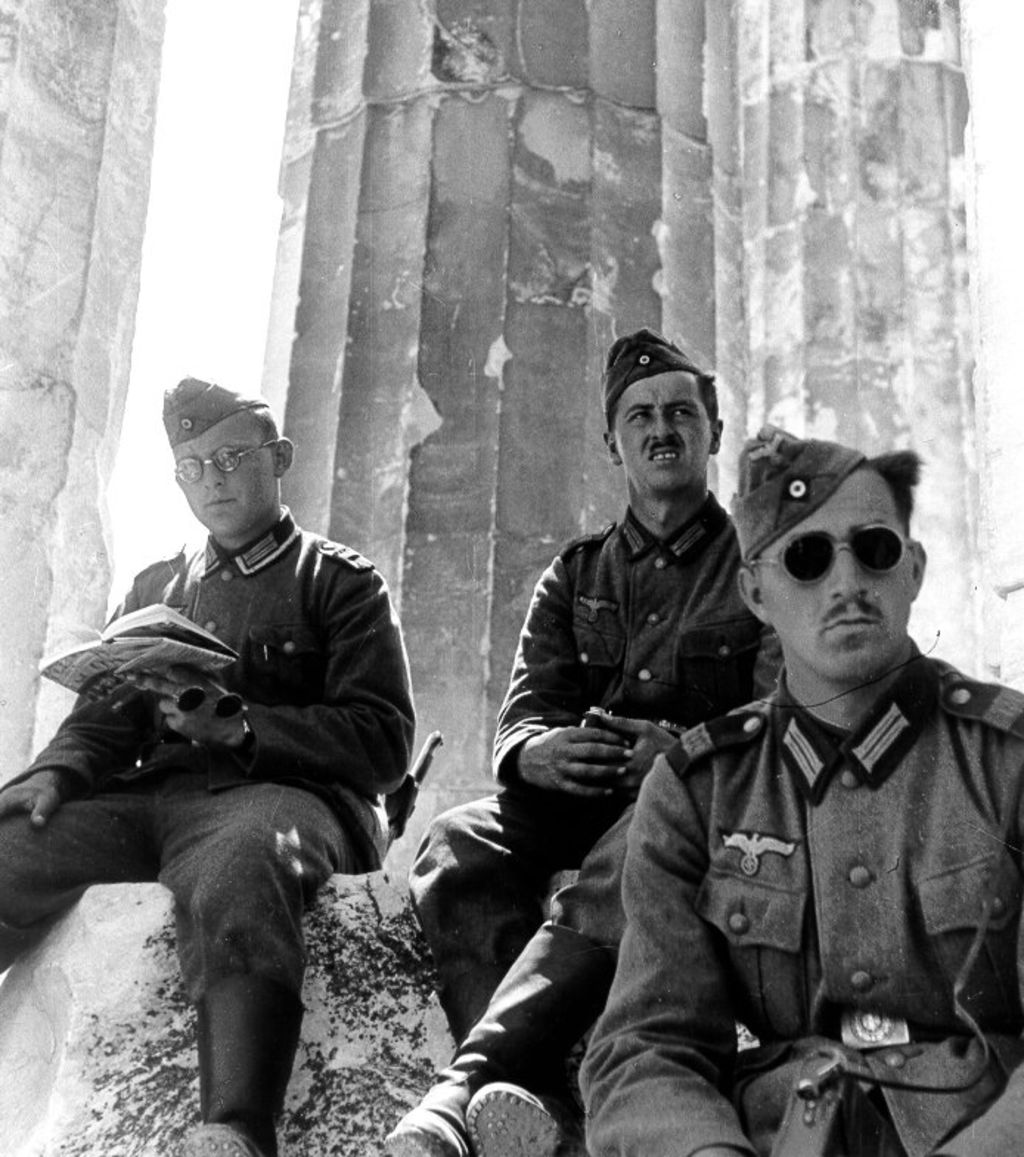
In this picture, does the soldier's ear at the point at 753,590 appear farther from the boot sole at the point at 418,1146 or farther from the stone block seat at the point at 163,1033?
the stone block seat at the point at 163,1033

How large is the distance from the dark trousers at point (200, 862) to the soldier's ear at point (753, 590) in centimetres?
107

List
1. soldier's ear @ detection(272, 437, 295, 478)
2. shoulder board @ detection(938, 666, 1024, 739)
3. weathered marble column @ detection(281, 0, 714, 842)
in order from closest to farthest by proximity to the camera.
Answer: shoulder board @ detection(938, 666, 1024, 739) < soldier's ear @ detection(272, 437, 295, 478) < weathered marble column @ detection(281, 0, 714, 842)

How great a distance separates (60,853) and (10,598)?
202 centimetres

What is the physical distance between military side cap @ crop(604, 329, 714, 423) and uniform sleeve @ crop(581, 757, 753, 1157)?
1.44 meters

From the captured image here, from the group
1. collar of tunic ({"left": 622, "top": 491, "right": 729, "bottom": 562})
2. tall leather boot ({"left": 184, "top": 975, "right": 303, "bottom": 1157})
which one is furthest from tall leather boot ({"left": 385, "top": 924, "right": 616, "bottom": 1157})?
collar of tunic ({"left": 622, "top": 491, "right": 729, "bottom": 562})

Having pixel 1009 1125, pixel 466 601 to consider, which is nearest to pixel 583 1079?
pixel 1009 1125

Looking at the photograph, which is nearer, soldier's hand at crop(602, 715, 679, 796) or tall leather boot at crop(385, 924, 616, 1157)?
tall leather boot at crop(385, 924, 616, 1157)

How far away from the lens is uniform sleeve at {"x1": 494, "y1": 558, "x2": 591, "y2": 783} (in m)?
4.14

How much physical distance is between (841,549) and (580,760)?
36.7 inches

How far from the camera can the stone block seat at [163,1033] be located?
147 inches

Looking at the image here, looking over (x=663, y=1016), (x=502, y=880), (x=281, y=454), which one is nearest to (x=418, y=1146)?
(x=663, y=1016)

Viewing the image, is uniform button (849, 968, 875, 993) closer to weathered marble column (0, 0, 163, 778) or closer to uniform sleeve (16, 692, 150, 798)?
uniform sleeve (16, 692, 150, 798)

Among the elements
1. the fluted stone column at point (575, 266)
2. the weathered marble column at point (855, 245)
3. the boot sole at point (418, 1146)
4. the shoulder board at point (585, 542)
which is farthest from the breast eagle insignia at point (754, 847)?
the weathered marble column at point (855, 245)

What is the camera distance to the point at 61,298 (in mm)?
6445
